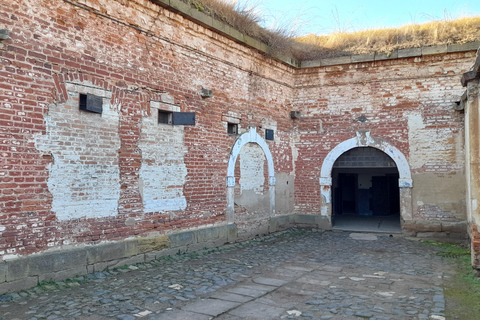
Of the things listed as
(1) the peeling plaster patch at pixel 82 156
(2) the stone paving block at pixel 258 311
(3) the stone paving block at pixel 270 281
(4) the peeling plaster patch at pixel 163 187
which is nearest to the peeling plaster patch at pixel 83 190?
(1) the peeling plaster patch at pixel 82 156

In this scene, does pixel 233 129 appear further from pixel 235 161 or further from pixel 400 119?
pixel 400 119

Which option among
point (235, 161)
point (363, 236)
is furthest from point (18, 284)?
point (363, 236)

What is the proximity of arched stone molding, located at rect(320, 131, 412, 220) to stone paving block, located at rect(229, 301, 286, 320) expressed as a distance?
712cm

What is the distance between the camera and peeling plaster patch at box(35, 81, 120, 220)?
577 cm

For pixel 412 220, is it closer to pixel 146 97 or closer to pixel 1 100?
pixel 146 97

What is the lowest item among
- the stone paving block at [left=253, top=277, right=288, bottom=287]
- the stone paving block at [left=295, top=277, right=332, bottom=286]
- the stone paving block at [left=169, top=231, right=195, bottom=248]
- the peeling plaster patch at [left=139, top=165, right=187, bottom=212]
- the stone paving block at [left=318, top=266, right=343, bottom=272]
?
the stone paving block at [left=318, top=266, right=343, bottom=272]

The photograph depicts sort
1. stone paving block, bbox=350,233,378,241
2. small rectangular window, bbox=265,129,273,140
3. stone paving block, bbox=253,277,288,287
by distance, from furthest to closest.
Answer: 1. small rectangular window, bbox=265,129,273,140
2. stone paving block, bbox=350,233,378,241
3. stone paving block, bbox=253,277,288,287

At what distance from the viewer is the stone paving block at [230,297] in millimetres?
5141

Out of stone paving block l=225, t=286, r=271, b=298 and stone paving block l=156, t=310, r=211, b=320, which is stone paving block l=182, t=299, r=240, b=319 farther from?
stone paving block l=225, t=286, r=271, b=298

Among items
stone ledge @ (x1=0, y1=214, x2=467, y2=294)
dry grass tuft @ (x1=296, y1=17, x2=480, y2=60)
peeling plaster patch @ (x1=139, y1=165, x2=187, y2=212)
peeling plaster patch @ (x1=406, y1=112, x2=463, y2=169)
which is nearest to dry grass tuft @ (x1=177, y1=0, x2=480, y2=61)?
dry grass tuft @ (x1=296, y1=17, x2=480, y2=60)

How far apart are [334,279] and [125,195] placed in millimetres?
3885

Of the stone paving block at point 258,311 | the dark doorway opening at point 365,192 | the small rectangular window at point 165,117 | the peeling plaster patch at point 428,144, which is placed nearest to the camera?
the stone paving block at point 258,311

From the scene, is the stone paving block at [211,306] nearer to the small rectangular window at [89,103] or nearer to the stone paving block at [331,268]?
the stone paving block at [331,268]

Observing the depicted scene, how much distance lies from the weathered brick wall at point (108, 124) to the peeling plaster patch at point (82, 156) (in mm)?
16
